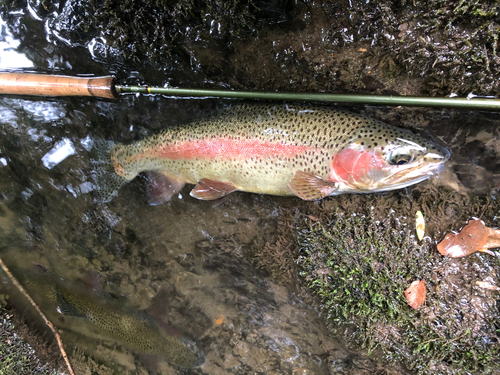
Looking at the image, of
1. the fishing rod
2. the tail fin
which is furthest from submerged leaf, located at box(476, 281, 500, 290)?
the tail fin

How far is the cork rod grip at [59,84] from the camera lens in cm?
224

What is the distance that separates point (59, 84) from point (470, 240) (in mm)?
3359

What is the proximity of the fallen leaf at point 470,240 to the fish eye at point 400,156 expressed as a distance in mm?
733

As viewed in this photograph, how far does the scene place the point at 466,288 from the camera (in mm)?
2082

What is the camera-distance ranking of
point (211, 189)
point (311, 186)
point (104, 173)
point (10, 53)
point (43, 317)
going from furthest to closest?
point (43, 317)
point (104, 173)
point (10, 53)
point (211, 189)
point (311, 186)

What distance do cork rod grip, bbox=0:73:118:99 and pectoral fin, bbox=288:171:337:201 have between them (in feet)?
5.43

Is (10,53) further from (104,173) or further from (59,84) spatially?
(104,173)

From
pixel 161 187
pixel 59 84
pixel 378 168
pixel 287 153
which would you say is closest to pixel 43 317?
pixel 161 187

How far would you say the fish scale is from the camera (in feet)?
6.30

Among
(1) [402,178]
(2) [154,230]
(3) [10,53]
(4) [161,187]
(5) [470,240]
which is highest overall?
(3) [10,53]

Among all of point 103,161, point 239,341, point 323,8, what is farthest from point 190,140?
point 239,341

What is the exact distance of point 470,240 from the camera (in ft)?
Answer: 6.77

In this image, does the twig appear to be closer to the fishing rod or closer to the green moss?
the fishing rod

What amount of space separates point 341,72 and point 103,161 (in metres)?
2.25
